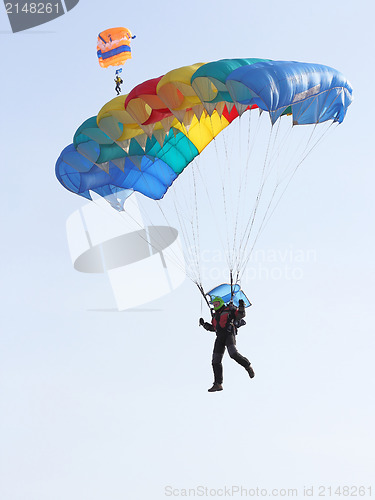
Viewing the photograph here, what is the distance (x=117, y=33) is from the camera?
2155 cm

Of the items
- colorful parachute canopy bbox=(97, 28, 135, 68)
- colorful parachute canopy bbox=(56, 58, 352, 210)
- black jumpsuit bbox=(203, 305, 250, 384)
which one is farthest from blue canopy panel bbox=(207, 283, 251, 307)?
colorful parachute canopy bbox=(97, 28, 135, 68)

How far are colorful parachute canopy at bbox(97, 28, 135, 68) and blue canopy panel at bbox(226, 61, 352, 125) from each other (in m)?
7.41

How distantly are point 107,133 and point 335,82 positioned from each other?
13.8 feet

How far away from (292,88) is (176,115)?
2.18 meters

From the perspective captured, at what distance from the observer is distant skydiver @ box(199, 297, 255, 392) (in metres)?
15.0

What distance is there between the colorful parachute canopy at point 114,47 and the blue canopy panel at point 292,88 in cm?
741

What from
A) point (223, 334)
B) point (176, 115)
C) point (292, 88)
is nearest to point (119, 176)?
point (176, 115)

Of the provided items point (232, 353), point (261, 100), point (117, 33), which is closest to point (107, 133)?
point (261, 100)

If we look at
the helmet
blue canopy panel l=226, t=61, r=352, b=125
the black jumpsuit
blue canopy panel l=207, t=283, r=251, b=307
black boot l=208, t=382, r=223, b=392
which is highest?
blue canopy panel l=226, t=61, r=352, b=125

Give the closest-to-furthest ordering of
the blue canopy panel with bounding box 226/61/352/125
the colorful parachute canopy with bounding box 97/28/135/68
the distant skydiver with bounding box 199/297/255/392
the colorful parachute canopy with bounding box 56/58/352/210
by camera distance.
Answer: the blue canopy panel with bounding box 226/61/352/125 < the colorful parachute canopy with bounding box 56/58/352/210 < the distant skydiver with bounding box 199/297/255/392 < the colorful parachute canopy with bounding box 97/28/135/68

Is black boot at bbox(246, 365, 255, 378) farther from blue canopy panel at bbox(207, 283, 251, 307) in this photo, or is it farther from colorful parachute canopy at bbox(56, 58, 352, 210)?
colorful parachute canopy at bbox(56, 58, 352, 210)

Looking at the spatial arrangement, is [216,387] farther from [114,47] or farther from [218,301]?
[114,47]

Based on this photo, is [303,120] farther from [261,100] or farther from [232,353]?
[232,353]

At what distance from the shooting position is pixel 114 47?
2152cm
